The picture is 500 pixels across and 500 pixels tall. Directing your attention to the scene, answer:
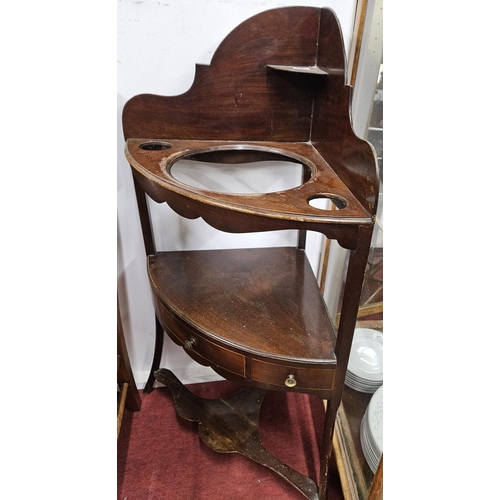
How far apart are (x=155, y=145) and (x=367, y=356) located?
90cm

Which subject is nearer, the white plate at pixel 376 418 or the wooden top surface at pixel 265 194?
the wooden top surface at pixel 265 194

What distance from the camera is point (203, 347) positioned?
92 cm

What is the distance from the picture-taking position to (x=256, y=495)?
1154 millimetres

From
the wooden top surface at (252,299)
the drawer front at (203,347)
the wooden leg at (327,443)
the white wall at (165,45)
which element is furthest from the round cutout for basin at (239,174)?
the wooden leg at (327,443)

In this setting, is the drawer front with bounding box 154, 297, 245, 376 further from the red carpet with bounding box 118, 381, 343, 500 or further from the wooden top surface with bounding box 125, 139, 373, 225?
the red carpet with bounding box 118, 381, 343, 500

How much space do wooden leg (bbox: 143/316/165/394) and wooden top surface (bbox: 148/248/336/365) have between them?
0.91ft

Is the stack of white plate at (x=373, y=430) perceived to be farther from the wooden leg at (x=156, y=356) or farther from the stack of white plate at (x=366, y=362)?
the wooden leg at (x=156, y=356)

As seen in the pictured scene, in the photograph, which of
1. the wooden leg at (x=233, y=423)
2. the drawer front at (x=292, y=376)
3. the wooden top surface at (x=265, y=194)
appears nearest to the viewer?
the wooden top surface at (x=265, y=194)

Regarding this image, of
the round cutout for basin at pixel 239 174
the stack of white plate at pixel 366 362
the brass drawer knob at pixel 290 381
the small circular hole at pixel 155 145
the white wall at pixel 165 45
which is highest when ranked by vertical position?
the white wall at pixel 165 45

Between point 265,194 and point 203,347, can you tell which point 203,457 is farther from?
point 265,194

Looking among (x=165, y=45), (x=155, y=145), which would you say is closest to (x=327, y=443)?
(x=155, y=145)

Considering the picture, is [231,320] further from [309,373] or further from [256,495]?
[256,495]

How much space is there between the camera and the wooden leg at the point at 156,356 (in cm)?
131

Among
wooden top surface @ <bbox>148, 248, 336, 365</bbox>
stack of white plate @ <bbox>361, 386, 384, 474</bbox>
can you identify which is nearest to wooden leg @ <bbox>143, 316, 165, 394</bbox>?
wooden top surface @ <bbox>148, 248, 336, 365</bbox>
